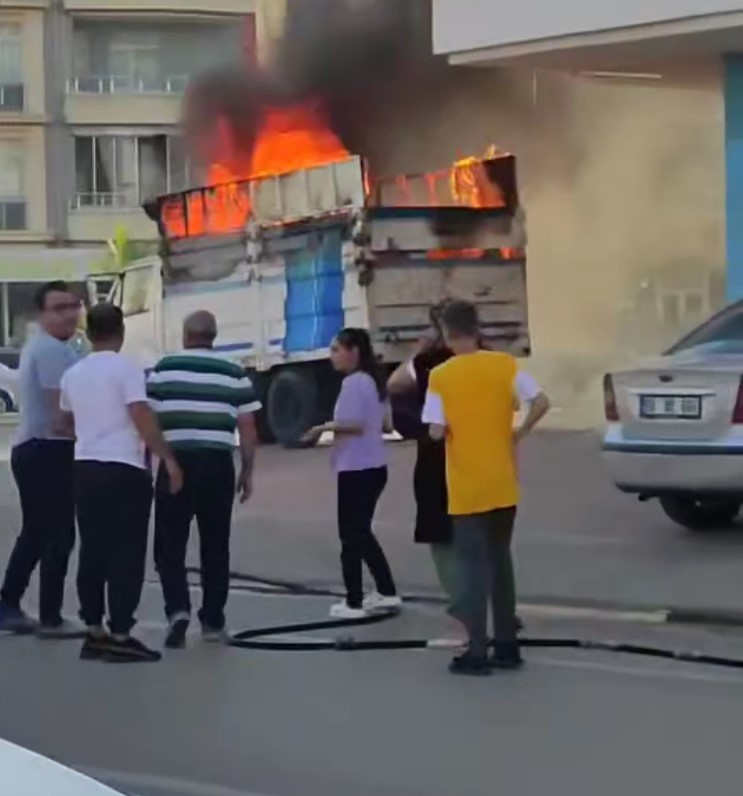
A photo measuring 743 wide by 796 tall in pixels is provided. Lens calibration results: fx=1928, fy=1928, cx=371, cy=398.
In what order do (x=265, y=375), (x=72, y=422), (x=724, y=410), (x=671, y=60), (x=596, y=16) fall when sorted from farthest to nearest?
(x=265, y=375) < (x=671, y=60) < (x=596, y=16) < (x=724, y=410) < (x=72, y=422)

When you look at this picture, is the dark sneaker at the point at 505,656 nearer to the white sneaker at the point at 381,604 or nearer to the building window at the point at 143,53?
the white sneaker at the point at 381,604

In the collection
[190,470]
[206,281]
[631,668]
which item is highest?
[206,281]

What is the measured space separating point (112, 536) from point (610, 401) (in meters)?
4.21

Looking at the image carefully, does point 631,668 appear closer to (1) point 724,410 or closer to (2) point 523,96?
(1) point 724,410

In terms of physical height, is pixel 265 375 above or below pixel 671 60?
below

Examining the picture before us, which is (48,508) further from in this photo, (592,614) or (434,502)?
(592,614)

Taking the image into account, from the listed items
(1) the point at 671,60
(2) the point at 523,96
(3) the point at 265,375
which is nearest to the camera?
(1) the point at 671,60

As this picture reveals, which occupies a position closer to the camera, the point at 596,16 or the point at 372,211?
the point at 596,16

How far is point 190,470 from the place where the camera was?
29.9ft

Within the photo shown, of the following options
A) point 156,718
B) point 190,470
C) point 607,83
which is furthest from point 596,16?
point 156,718

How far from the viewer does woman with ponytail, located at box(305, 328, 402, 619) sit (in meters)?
9.89

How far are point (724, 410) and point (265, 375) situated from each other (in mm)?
11523

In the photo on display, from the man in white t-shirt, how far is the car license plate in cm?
375

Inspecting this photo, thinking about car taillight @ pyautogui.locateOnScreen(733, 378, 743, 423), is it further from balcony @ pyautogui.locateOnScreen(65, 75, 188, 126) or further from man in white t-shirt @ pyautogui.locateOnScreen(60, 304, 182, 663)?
balcony @ pyautogui.locateOnScreen(65, 75, 188, 126)
